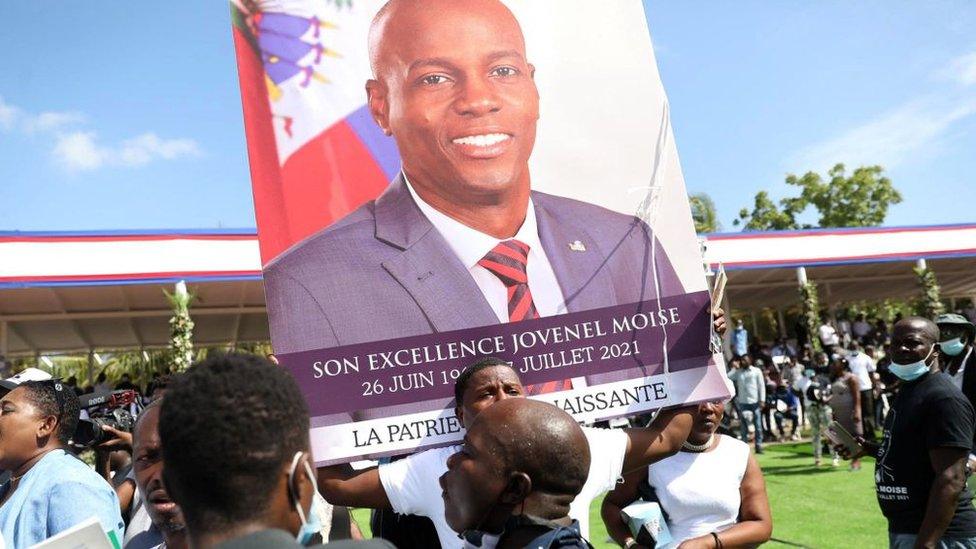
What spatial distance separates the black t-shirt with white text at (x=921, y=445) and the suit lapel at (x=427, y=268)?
96.3 inches

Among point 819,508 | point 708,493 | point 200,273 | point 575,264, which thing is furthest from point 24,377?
point 200,273

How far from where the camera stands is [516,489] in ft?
6.20

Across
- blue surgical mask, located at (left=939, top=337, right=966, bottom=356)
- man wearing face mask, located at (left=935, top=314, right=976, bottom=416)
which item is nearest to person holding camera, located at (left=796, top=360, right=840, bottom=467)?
man wearing face mask, located at (left=935, top=314, right=976, bottom=416)

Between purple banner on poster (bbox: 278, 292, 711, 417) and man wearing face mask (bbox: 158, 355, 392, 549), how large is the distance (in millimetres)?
1123

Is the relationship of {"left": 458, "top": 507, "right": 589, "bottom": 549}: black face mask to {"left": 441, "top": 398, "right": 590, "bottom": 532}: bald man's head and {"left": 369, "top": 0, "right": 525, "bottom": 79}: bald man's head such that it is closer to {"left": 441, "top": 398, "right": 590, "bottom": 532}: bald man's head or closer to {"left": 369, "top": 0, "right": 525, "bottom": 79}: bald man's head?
{"left": 441, "top": 398, "right": 590, "bottom": 532}: bald man's head

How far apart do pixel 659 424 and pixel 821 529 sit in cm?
645

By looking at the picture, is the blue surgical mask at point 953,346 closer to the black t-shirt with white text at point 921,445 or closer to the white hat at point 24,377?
the black t-shirt with white text at point 921,445

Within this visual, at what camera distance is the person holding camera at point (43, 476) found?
3.05m

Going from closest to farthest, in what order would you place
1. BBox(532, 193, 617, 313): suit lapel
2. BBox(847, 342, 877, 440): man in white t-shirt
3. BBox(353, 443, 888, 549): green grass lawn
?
BBox(532, 193, 617, 313): suit lapel → BBox(353, 443, 888, 549): green grass lawn → BBox(847, 342, 877, 440): man in white t-shirt

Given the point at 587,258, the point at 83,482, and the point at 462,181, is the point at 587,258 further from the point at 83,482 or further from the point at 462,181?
the point at 83,482

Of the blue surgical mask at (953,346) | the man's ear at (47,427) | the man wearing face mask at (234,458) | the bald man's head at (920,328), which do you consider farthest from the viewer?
the blue surgical mask at (953,346)

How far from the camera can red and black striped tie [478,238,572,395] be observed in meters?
2.63

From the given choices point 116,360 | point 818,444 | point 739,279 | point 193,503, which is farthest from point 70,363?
point 193,503

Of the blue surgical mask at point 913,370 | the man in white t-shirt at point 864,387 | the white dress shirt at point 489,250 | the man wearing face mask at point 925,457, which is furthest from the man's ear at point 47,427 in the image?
the man in white t-shirt at point 864,387
